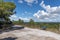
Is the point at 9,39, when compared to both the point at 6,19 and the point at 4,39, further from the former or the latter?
the point at 6,19

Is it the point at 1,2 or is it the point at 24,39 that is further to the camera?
the point at 1,2

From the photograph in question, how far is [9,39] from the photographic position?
1780cm

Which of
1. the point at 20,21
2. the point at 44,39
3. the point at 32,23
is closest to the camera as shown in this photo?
the point at 44,39

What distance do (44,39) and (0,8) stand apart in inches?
315

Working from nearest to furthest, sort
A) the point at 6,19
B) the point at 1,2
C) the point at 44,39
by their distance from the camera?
the point at 44,39 → the point at 1,2 → the point at 6,19

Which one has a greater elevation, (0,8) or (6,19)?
(0,8)

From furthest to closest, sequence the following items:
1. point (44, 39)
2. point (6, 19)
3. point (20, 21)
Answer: point (20, 21) → point (6, 19) → point (44, 39)

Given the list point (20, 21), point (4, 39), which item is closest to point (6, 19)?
point (20, 21)

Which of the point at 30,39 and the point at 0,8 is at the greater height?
the point at 0,8

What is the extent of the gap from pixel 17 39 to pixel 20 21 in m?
32.0

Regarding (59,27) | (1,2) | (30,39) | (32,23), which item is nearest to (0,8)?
(1,2)

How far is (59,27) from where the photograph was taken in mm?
26812

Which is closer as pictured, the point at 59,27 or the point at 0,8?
the point at 0,8

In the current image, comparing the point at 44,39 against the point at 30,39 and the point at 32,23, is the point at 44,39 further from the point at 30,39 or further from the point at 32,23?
the point at 32,23
